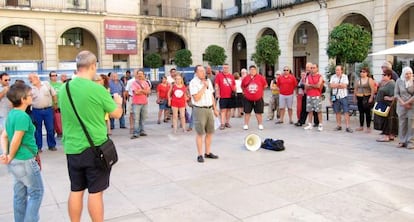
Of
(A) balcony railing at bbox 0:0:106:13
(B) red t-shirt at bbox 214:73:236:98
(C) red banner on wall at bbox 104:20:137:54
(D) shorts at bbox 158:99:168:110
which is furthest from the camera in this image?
(C) red banner on wall at bbox 104:20:137:54

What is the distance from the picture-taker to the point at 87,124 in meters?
3.29

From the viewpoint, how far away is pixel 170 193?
16.6 ft

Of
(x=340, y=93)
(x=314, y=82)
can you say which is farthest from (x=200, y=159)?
(x=340, y=93)

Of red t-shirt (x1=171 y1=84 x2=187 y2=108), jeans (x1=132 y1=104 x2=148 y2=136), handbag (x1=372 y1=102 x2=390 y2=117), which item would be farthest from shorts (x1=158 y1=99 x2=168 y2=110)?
handbag (x1=372 y1=102 x2=390 y2=117)

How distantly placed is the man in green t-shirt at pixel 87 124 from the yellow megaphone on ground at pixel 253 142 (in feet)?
14.6

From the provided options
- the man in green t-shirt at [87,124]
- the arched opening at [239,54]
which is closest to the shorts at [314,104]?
the man in green t-shirt at [87,124]

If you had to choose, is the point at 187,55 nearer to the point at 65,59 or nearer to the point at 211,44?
the point at 211,44

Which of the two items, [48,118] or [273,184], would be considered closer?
[273,184]

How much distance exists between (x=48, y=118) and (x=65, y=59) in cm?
2125

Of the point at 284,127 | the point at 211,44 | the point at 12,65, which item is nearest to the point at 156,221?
the point at 284,127

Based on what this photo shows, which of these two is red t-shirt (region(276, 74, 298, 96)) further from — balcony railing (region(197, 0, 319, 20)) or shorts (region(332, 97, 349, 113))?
balcony railing (region(197, 0, 319, 20))

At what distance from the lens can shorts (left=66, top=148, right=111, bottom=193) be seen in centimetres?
330

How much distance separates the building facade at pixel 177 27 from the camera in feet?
71.6

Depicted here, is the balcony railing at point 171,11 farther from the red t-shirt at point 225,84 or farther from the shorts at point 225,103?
the shorts at point 225,103
